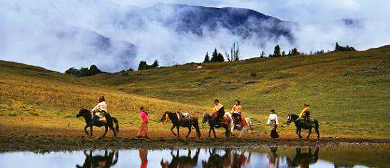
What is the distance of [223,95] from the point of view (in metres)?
83.9

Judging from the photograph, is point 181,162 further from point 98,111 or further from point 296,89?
point 296,89

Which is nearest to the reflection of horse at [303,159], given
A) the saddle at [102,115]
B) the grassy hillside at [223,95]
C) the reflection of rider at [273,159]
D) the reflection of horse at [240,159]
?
the reflection of rider at [273,159]

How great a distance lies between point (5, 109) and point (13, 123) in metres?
7.71

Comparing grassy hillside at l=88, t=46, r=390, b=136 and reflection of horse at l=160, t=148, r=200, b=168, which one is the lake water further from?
grassy hillside at l=88, t=46, r=390, b=136

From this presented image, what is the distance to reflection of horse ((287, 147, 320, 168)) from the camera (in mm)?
21016

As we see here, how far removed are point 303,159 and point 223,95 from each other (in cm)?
6078

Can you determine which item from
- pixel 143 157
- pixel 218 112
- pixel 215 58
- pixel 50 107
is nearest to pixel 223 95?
pixel 50 107

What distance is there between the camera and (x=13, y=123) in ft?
121

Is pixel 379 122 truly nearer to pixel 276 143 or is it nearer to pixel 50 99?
pixel 276 143

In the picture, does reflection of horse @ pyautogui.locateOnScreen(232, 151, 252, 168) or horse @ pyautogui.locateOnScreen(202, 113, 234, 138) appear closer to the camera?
reflection of horse @ pyautogui.locateOnScreen(232, 151, 252, 168)

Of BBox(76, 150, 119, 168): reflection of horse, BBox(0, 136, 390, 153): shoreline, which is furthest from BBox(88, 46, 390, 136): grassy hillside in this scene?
BBox(76, 150, 119, 168): reflection of horse

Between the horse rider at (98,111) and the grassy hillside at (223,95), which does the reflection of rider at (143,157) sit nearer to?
the horse rider at (98,111)

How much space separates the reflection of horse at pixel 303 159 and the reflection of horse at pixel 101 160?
6278 millimetres

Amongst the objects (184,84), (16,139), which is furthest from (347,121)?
(184,84)
